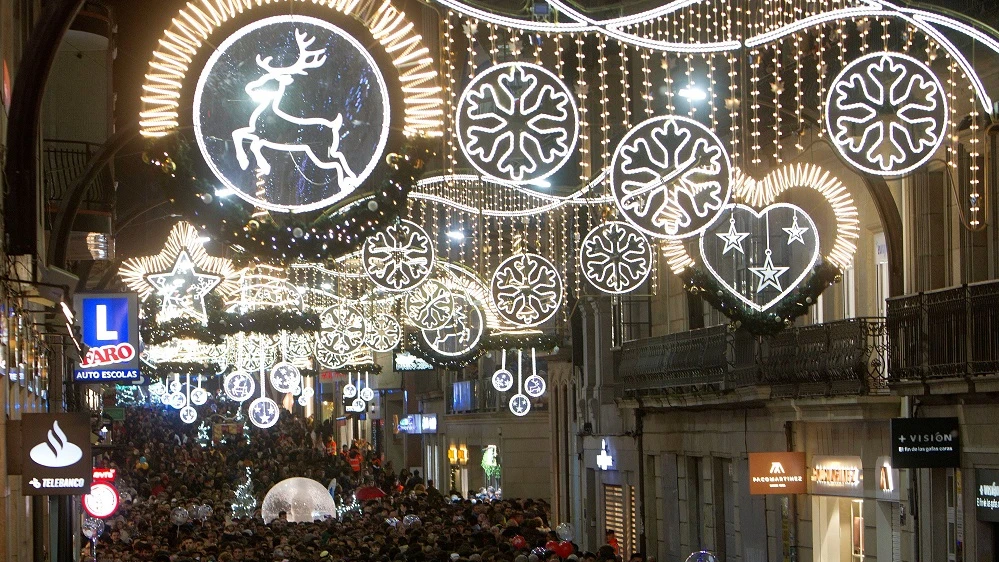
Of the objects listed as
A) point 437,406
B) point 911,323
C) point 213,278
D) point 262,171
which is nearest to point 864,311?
point 911,323

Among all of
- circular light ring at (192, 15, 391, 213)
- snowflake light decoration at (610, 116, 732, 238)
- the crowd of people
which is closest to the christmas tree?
the crowd of people

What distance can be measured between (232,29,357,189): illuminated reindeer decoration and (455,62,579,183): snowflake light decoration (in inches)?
86.4

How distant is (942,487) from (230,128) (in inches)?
504

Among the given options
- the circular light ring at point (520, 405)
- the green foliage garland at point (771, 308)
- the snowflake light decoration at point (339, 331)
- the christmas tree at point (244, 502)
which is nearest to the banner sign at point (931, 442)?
the green foliage garland at point (771, 308)

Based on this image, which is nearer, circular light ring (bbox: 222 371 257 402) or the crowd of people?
the crowd of people

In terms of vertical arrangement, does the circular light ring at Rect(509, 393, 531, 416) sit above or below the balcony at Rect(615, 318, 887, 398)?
below

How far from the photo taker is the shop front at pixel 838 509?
74.0 ft

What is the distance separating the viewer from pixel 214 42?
9.64 meters

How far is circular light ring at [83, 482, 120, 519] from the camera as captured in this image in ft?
83.4

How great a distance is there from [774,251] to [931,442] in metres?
3.85

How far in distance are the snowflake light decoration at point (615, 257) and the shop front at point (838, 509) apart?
5.08m

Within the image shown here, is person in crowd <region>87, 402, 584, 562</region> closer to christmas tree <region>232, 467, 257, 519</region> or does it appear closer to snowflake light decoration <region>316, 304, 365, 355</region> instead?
christmas tree <region>232, 467, 257, 519</region>

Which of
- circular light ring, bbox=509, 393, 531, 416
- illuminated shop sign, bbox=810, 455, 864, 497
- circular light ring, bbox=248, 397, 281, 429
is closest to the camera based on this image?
illuminated shop sign, bbox=810, 455, 864, 497

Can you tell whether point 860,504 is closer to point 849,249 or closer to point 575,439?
point 849,249
